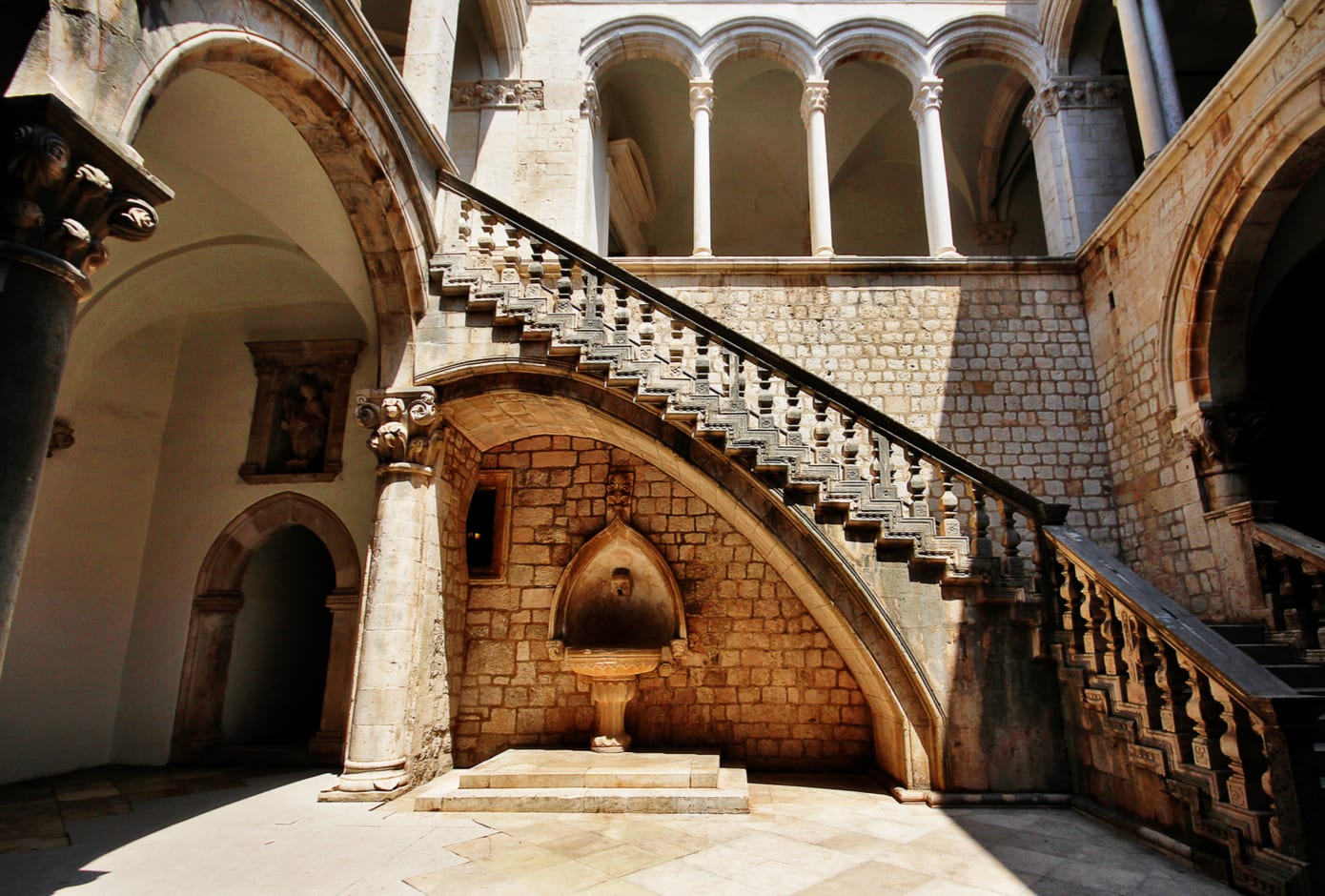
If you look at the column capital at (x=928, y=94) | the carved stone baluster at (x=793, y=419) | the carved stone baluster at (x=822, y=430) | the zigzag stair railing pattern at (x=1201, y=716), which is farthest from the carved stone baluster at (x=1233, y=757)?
the column capital at (x=928, y=94)

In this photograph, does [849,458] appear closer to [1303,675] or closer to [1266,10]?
[1303,675]

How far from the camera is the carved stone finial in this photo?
708 cm

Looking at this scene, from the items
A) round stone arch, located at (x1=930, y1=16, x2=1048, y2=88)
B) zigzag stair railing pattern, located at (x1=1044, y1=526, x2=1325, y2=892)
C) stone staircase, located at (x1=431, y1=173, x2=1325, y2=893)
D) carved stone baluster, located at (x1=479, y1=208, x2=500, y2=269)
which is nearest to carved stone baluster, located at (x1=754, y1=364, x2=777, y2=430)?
stone staircase, located at (x1=431, y1=173, x2=1325, y2=893)

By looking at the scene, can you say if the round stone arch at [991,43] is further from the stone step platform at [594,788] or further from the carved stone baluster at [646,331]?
the stone step platform at [594,788]

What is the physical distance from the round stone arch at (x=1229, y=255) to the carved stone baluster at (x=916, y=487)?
2994mm

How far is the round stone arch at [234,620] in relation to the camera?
6.74m

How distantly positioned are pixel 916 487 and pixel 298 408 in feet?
20.8

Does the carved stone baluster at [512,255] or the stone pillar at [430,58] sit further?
the stone pillar at [430,58]

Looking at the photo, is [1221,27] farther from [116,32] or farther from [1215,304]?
[116,32]

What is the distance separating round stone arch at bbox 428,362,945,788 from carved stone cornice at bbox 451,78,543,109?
16.6ft

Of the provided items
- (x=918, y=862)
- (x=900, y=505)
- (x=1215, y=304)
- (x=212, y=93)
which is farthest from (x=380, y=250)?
(x=1215, y=304)

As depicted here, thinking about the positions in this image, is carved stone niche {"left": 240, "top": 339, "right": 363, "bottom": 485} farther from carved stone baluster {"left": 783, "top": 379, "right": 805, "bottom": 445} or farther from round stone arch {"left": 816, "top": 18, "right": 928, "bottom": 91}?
round stone arch {"left": 816, "top": 18, "right": 928, "bottom": 91}

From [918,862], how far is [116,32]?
5.55 meters

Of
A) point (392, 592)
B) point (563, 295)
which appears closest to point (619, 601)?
point (392, 592)
